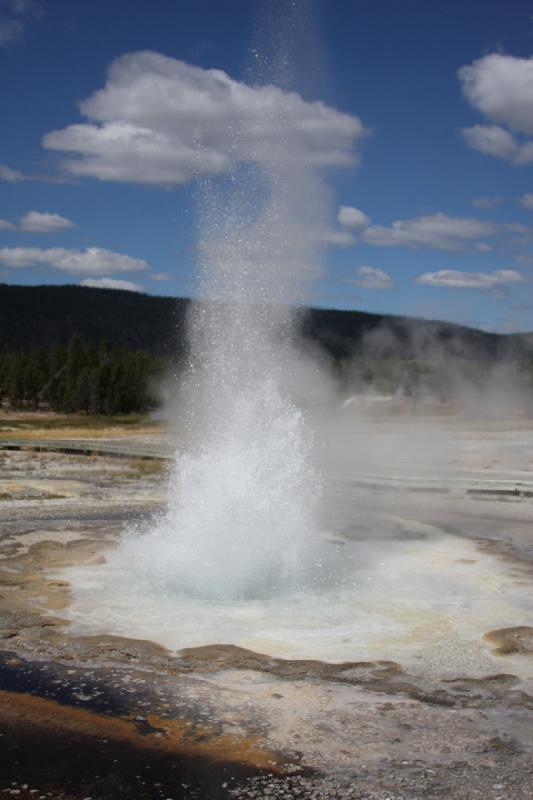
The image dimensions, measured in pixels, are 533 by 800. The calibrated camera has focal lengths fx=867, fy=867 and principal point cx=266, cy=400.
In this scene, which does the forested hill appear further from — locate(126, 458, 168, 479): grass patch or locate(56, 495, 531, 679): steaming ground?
locate(56, 495, 531, 679): steaming ground

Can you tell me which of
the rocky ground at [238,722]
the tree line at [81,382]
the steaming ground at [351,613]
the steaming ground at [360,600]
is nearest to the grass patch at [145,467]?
the steaming ground at [360,600]

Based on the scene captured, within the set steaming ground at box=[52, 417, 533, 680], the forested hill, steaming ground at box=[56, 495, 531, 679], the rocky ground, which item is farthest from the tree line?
the rocky ground

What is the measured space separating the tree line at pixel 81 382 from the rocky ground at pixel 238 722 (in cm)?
4598

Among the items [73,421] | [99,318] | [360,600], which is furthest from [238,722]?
[99,318]

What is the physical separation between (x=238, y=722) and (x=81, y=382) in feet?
160

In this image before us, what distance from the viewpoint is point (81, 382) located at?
52406 millimetres

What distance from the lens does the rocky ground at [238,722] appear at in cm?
411

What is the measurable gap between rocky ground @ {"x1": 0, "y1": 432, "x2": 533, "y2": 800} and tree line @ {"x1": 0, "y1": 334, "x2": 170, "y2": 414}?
1810 inches

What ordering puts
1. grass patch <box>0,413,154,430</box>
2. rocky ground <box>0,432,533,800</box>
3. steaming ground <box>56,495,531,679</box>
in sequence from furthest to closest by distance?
grass patch <box>0,413,154,430</box> < steaming ground <box>56,495,531,679</box> < rocky ground <box>0,432,533,800</box>

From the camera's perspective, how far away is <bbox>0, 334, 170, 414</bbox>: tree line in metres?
52.9

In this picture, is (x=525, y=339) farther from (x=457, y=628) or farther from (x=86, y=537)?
Answer: (x=457, y=628)

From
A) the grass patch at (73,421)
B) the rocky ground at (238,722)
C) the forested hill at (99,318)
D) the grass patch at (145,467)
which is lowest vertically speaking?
the grass patch at (73,421)

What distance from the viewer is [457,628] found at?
22.3 ft

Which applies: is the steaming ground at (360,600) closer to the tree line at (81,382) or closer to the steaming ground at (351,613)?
the steaming ground at (351,613)
